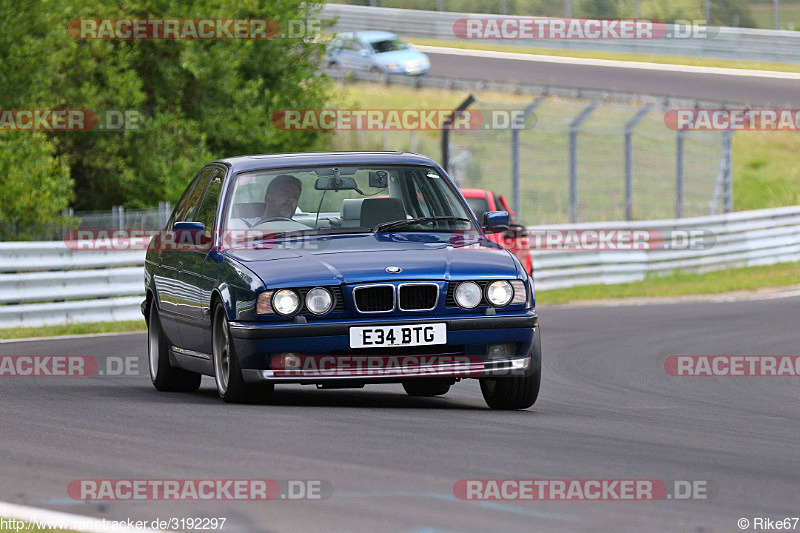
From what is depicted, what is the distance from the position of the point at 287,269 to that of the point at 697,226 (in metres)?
19.5

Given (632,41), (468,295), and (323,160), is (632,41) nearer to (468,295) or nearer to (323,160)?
(323,160)

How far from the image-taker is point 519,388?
9.10 meters

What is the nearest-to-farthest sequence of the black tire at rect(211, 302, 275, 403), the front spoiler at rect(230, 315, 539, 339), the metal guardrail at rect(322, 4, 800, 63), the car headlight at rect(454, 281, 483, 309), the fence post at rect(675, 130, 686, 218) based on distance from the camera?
the front spoiler at rect(230, 315, 539, 339), the car headlight at rect(454, 281, 483, 309), the black tire at rect(211, 302, 275, 403), the fence post at rect(675, 130, 686, 218), the metal guardrail at rect(322, 4, 800, 63)

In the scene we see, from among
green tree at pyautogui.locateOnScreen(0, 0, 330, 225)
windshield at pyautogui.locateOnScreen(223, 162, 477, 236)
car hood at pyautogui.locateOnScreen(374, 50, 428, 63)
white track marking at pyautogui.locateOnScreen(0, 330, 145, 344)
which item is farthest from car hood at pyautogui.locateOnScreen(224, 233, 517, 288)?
car hood at pyautogui.locateOnScreen(374, 50, 428, 63)

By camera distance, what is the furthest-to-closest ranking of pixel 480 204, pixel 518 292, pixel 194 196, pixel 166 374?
pixel 480 204, pixel 194 196, pixel 166 374, pixel 518 292

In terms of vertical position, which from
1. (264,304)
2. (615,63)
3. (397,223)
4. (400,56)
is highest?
(397,223)

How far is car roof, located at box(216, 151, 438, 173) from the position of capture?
32.4ft

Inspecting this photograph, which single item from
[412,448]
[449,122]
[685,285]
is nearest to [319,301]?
[412,448]

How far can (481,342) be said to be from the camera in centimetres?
870

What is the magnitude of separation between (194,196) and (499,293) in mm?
2976

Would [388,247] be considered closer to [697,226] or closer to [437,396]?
[437,396]

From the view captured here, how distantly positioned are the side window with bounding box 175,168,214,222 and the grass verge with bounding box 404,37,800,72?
3525 centimetres

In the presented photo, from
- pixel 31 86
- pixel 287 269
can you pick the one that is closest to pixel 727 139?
pixel 31 86

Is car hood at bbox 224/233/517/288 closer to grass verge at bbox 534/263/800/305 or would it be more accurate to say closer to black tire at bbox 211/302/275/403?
black tire at bbox 211/302/275/403
